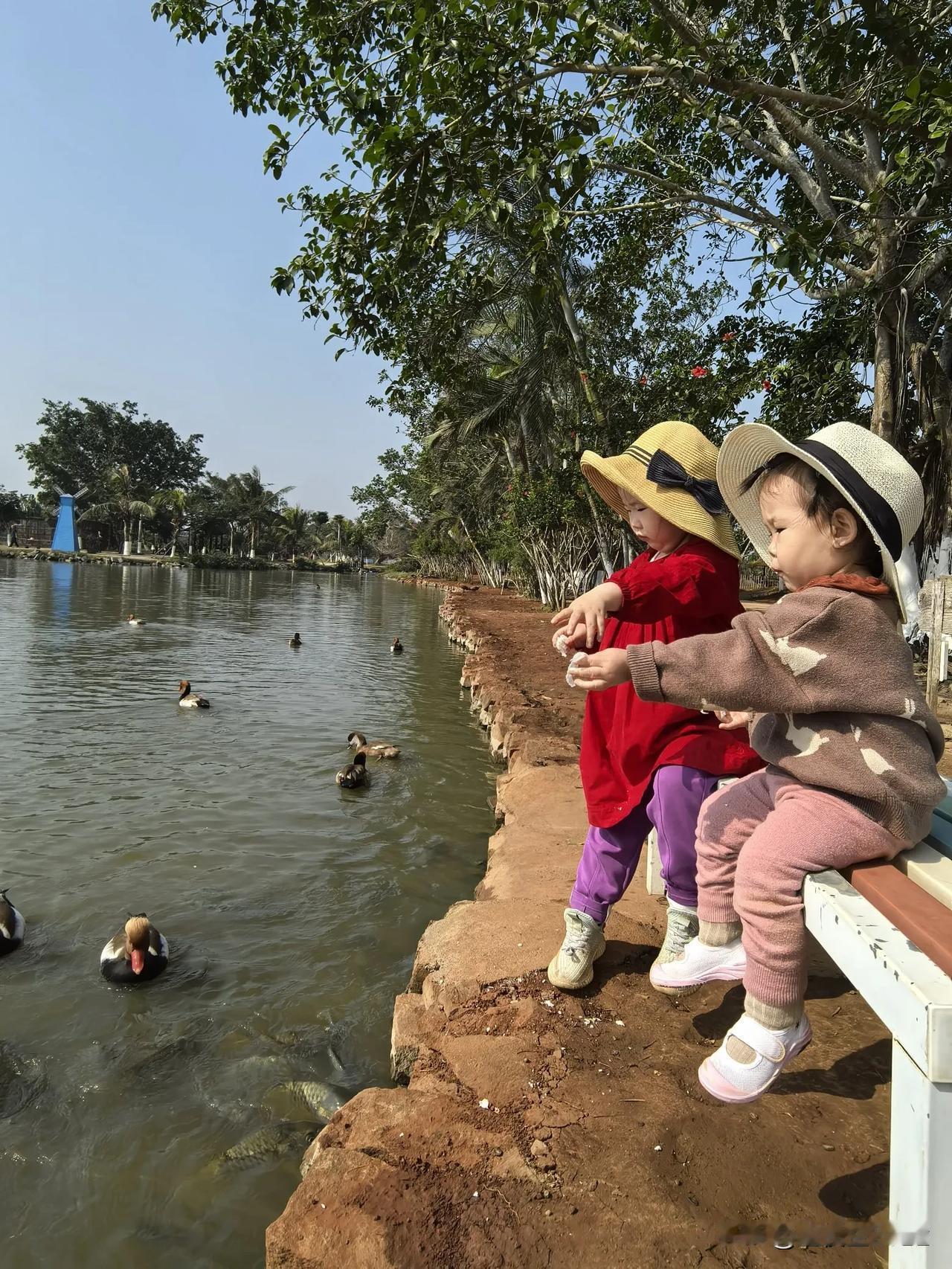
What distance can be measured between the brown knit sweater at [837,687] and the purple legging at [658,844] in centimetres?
58

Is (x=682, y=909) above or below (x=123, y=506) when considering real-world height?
below

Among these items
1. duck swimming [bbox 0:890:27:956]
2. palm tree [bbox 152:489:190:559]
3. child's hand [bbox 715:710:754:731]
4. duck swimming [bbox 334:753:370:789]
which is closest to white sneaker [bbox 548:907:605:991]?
child's hand [bbox 715:710:754:731]

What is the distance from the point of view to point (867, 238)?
6273 mm

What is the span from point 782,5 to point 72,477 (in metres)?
78.7

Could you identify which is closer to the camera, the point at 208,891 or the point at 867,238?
the point at 208,891

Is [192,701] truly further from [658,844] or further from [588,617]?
[588,617]

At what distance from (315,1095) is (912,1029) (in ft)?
7.82

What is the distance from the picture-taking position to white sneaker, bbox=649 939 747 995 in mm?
2039

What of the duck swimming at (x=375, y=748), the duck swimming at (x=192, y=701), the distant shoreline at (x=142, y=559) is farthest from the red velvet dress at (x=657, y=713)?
the distant shoreline at (x=142, y=559)

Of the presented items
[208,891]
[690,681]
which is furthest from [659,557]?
[208,891]

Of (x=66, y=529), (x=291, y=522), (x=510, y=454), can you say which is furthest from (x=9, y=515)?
(x=510, y=454)

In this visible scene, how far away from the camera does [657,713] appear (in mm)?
2367

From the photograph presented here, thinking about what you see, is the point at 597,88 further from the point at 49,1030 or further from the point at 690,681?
the point at 49,1030

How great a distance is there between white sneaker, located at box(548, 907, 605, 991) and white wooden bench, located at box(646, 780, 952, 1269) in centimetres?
112
